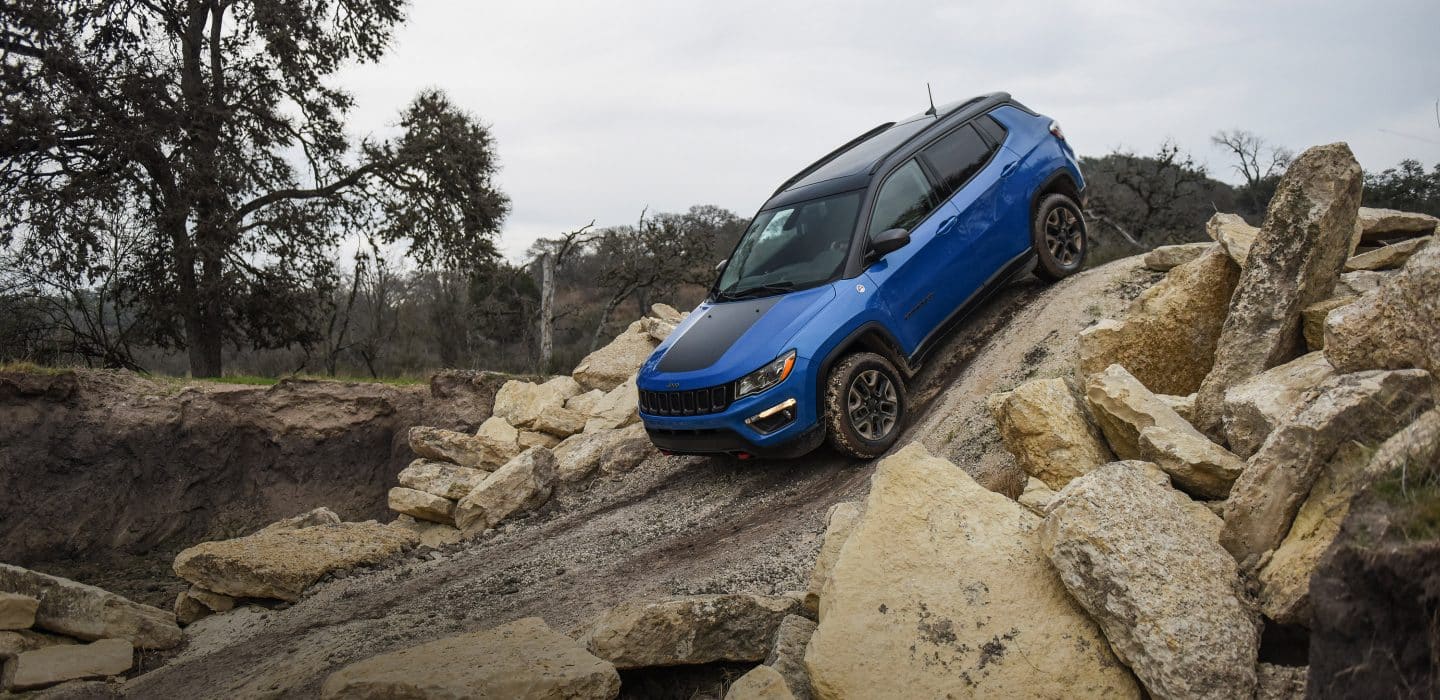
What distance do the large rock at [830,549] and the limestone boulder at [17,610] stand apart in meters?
5.65

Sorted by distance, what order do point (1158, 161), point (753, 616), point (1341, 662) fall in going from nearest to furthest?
point (1341, 662)
point (753, 616)
point (1158, 161)

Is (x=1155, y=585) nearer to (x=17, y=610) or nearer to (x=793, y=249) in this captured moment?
(x=793, y=249)

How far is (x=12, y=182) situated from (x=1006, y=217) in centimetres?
1528

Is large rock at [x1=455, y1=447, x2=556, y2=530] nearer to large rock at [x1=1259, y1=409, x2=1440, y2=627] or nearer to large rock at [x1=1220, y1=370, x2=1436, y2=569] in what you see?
large rock at [x1=1220, y1=370, x2=1436, y2=569]

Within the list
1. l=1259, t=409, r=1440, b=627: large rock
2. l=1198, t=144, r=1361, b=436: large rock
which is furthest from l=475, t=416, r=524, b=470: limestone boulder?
l=1259, t=409, r=1440, b=627: large rock

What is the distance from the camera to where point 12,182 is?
14094 millimetres

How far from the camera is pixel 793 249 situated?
7965 mm

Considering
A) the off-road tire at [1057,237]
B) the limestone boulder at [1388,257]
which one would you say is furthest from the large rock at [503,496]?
the limestone boulder at [1388,257]

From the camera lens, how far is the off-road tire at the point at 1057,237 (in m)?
8.66

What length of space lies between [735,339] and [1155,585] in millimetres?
4044

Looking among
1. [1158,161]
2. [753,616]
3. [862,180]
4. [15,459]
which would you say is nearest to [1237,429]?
[753,616]

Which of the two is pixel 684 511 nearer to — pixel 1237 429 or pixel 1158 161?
pixel 1237 429

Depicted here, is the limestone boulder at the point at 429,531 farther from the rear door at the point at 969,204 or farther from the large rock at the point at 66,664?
the rear door at the point at 969,204

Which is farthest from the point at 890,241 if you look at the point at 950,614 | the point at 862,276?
the point at 950,614
